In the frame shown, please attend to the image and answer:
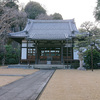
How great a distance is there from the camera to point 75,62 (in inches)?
672

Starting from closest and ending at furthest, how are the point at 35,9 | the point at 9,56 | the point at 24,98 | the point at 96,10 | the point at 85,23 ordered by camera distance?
the point at 24,98, the point at 96,10, the point at 85,23, the point at 9,56, the point at 35,9

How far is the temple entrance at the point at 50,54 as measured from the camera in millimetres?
19047

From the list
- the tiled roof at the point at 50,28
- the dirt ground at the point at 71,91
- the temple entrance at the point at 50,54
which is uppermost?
the tiled roof at the point at 50,28

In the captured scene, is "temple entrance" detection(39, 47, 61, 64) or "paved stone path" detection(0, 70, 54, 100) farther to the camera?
"temple entrance" detection(39, 47, 61, 64)

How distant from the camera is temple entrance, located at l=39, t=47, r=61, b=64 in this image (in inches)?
750

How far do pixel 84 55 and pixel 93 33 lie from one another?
2.95 m

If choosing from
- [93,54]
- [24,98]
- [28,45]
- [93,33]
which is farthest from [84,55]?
[24,98]

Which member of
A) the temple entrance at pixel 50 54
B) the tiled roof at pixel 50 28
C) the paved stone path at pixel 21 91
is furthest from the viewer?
the tiled roof at pixel 50 28

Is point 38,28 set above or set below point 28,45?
above

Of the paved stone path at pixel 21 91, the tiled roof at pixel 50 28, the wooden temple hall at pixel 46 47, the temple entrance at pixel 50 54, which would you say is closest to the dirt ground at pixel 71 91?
the paved stone path at pixel 21 91

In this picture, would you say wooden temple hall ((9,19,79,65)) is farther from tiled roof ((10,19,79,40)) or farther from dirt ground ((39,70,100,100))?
dirt ground ((39,70,100,100))

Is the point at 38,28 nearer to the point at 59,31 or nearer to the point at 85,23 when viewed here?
the point at 59,31

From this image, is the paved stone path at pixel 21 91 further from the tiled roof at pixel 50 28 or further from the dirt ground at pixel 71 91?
the tiled roof at pixel 50 28

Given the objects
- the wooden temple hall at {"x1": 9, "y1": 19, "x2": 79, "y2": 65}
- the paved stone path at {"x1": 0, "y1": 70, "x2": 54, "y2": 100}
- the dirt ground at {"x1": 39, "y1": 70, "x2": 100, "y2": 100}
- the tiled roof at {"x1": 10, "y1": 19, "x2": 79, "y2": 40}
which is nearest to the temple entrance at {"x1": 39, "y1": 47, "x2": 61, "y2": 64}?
the wooden temple hall at {"x1": 9, "y1": 19, "x2": 79, "y2": 65}
